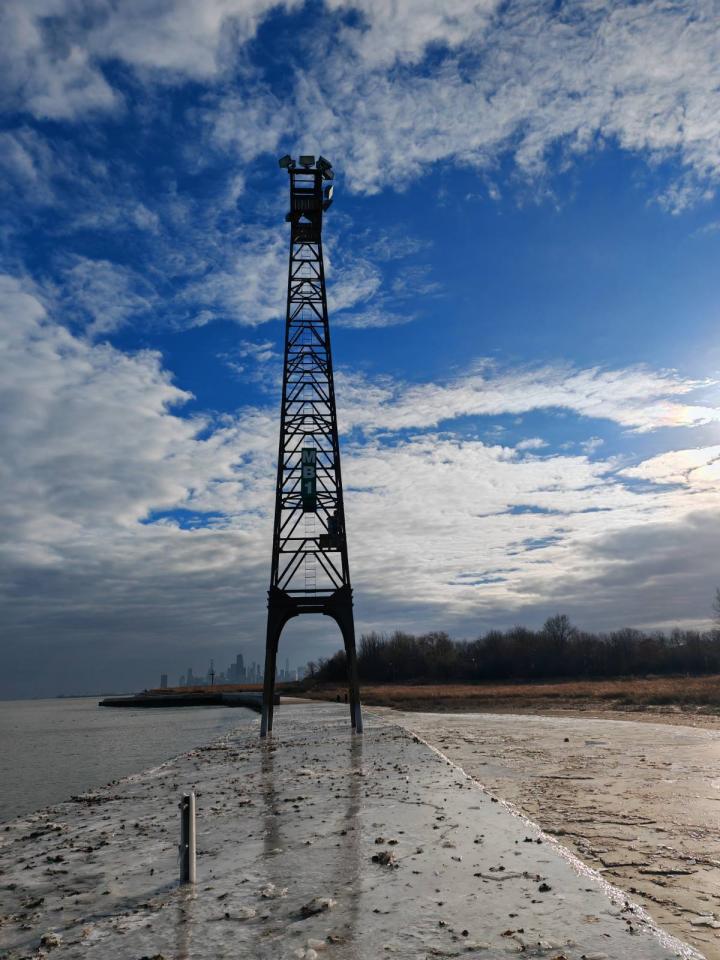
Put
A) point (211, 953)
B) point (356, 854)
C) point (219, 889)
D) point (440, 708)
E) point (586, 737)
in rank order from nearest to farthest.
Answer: point (211, 953) < point (219, 889) < point (356, 854) < point (586, 737) < point (440, 708)

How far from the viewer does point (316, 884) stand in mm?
8625

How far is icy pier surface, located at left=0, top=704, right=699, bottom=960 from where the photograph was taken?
675 cm

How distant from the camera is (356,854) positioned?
9945 mm

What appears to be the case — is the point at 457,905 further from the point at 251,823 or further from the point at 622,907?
the point at 251,823

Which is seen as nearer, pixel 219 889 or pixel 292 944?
pixel 292 944

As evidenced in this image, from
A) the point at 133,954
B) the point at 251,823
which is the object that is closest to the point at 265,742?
the point at 251,823

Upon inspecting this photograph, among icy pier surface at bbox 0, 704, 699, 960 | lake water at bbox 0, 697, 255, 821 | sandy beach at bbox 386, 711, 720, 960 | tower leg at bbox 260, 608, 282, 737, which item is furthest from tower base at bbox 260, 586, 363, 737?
icy pier surface at bbox 0, 704, 699, 960

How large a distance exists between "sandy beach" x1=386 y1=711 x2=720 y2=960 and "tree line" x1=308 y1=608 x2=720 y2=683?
4186 inches

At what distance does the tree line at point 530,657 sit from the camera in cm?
13012

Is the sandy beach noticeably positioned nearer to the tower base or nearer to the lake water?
the tower base

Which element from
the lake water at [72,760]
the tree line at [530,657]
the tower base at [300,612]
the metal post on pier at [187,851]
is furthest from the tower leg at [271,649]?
the tree line at [530,657]

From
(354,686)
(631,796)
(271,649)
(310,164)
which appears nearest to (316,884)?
(631,796)

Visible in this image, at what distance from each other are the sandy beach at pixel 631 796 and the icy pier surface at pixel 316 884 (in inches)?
29.5

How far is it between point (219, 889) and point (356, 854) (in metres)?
2.21
